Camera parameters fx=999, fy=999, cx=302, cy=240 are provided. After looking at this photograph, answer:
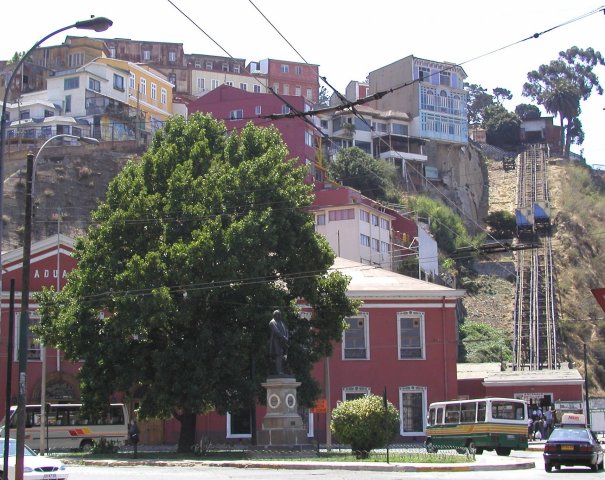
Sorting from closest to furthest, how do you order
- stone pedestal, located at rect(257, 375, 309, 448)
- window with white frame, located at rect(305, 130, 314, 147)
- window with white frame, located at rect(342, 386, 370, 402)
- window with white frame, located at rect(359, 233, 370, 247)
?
1. stone pedestal, located at rect(257, 375, 309, 448)
2. window with white frame, located at rect(342, 386, 370, 402)
3. window with white frame, located at rect(359, 233, 370, 247)
4. window with white frame, located at rect(305, 130, 314, 147)

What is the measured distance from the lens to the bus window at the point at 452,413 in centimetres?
3731

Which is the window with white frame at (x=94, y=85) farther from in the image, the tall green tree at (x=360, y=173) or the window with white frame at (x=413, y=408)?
the window with white frame at (x=413, y=408)

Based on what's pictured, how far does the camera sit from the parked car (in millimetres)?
26172

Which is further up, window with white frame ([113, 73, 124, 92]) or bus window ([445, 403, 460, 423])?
window with white frame ([113, 73, 124, 92])

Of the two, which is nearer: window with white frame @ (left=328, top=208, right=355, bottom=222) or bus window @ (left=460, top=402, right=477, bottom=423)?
bus window @ (left=460, top=402, right=477, bottom=423)

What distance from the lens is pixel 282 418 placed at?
30.3m

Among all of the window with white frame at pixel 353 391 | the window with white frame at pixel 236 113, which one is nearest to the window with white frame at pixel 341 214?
the window with white frame at pixel 236 113

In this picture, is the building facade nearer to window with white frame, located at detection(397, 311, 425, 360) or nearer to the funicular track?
the funicular track

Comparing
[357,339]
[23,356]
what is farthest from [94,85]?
[23,356]

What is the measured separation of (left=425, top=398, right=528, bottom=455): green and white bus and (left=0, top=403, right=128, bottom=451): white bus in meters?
13.2

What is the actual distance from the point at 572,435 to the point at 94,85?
73.3 meters

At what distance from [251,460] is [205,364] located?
6.28m

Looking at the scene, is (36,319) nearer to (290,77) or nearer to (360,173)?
(360,173)

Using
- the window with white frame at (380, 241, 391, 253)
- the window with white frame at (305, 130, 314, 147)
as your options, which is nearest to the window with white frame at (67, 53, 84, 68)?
the window with white frame at (305, 130, 314, 147)
